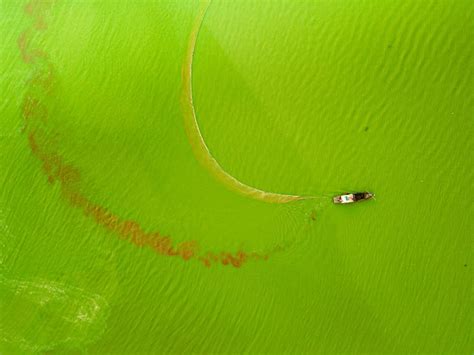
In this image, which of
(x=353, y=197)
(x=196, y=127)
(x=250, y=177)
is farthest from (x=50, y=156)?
(x=353, y=197)

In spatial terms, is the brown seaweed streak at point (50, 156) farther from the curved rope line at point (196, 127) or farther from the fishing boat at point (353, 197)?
the fishing boat at point (353, 197)

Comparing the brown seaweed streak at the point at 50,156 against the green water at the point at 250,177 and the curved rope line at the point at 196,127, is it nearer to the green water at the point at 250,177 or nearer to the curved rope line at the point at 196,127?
the green water at the point at 250,177

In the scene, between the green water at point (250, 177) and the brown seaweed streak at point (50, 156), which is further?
the brown seaweed streak at point (50, 156)

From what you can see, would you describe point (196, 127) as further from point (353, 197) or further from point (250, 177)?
point (353, 197)

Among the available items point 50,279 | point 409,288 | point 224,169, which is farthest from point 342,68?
point 50,279

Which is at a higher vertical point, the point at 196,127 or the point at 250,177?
the point at 196,127

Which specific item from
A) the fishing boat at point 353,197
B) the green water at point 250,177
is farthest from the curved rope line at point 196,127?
the fishing boat at point 353,197
